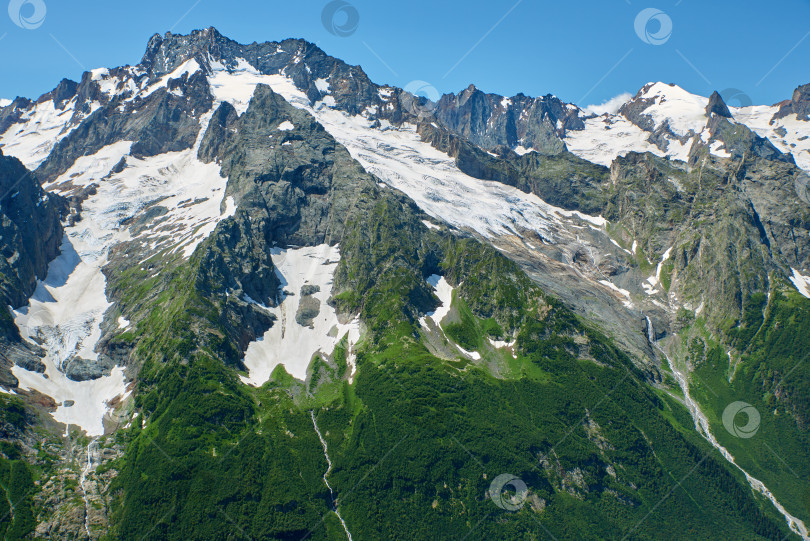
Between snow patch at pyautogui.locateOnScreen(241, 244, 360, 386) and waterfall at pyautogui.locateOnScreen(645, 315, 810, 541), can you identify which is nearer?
waterfall at pyautogui.locateOnScreen(645, 315, 810, 541)

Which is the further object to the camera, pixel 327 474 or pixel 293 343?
pixel 293 343

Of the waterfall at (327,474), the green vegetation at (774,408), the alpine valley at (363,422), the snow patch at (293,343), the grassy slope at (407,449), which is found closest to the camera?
the alpine valley at (363,422)

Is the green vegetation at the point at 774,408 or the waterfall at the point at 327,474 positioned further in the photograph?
the green vegetation at the point at 774,408

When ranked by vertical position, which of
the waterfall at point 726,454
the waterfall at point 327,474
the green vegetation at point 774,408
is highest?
the green vegetation at point 774,408

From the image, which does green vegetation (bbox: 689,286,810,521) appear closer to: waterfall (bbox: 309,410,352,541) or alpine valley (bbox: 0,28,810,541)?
alpine valley (bbox: 0,28,810,541)

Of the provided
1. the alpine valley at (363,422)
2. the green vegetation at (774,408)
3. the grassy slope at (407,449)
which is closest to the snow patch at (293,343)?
the alpine valley at (363,422)

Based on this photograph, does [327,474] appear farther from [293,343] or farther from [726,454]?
[726,454]

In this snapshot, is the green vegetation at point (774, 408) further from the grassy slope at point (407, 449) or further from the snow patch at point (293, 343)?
the snow patch at point (293, 343)

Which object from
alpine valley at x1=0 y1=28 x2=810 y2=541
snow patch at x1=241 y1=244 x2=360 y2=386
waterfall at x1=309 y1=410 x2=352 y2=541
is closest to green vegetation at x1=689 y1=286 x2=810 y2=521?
alpine valley at x1=0 y1=28 x2=810 y2=541

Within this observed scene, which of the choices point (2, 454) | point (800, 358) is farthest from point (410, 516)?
point (800, 358)

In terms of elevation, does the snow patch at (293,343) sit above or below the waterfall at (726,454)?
below

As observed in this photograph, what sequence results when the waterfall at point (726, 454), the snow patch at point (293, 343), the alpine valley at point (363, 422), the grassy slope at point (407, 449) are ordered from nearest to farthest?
the alpine valley at point (363, 422) → the grassy slope at point (407, 449) → the waterfall at point (726, 454) → the snow patch at point (293, 343)

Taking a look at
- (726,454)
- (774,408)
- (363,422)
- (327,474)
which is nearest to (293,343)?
(363,422)
